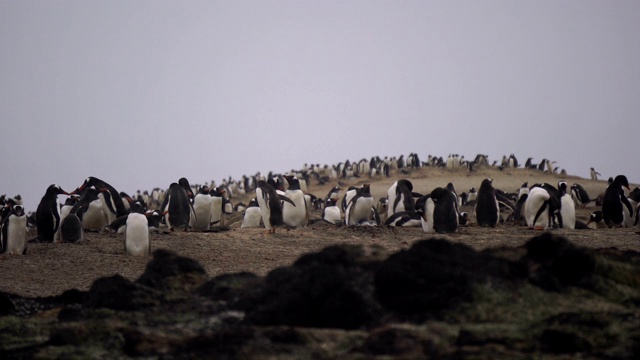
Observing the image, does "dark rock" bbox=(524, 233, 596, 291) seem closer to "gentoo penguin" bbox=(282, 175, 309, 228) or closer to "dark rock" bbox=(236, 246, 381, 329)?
"dark rock" bbox=(236, 246, 381, 329)

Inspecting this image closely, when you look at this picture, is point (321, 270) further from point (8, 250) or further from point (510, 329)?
point (8, 250)

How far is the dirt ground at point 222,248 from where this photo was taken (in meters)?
12.5

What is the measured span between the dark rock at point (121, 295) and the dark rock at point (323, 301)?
119 centimetres

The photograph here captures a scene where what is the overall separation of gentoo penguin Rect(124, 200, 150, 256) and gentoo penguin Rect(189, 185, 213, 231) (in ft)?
16.8

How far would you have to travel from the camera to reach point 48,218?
17.0 m

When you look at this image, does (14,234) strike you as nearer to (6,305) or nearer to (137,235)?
(137,235)

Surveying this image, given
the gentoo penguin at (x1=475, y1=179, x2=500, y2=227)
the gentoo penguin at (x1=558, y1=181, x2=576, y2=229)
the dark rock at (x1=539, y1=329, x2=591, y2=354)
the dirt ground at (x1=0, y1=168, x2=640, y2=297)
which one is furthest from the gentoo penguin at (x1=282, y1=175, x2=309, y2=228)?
the dark rock at (x1=539, y1=329, x2=591, y2=354)

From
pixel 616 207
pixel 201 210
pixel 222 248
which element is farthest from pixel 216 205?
pixel 616 207

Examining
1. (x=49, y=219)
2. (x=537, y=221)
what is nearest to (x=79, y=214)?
(x=49, y=219)

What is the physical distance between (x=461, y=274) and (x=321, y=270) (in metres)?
1.11

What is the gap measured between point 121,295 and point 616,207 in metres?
16.7

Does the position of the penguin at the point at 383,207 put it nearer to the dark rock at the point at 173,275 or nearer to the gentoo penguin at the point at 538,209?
the gentoo penguin at the point at 538,209

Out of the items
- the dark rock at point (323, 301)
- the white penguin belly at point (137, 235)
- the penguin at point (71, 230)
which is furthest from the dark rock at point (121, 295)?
the penguin at point (71, 230)

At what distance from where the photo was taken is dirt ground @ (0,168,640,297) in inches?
490
